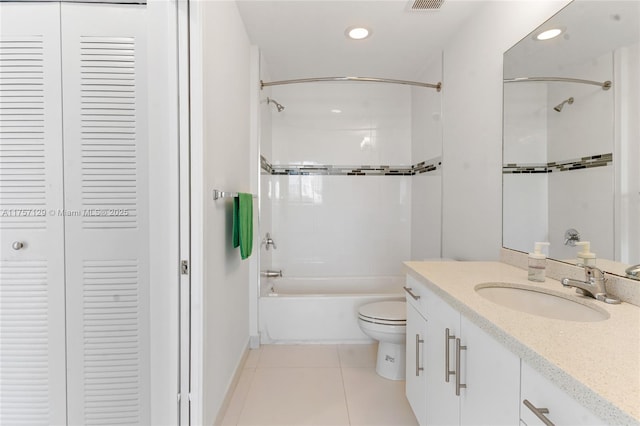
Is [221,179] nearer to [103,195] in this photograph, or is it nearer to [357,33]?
[103,195]

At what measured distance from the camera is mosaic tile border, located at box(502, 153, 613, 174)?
45.6 inches

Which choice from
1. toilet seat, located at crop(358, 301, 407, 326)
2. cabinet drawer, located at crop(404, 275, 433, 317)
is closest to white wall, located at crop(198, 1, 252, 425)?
toilet seat, located at crop(358, 301, 407, 326)

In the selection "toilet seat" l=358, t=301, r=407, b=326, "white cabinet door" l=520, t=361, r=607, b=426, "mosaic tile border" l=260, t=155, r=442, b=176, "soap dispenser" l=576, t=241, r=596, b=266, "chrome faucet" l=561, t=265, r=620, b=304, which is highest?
"mosaic tile border" l=260, t=155, r=442, b=176

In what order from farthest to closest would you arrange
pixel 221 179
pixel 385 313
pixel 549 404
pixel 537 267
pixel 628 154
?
pixel 385 313 → pixel 221 179 → pixel 537 267 → pixel 628 154 → pixel 549 404

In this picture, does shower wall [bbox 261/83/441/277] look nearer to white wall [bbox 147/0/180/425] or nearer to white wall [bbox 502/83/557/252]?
white wall [bbox 502/83/557/252]

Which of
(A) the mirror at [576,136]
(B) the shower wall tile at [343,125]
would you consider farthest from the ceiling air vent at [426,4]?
(B) the shower wall tile at [343,125]

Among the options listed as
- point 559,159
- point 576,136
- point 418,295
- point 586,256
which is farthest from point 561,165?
point 418,295

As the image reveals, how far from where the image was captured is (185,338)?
1347 millimetres

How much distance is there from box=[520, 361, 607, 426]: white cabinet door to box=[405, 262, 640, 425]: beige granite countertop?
28mm

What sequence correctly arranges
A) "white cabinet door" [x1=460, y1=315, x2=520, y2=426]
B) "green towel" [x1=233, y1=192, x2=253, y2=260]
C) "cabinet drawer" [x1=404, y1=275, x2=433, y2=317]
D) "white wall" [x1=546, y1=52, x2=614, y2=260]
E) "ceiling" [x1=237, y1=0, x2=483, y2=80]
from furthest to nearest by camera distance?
"ceiling" [x1=237, y1=0, x2=483, y2=80] < "green towel" [x1=233, y1=192, x2=253, y2=260] < "cabinet drawer" [x1=404, y1=275, x2=433, y2=317] < "white wall" [x1=546, y1=52, x2=614, y2=260] < "white cabinet door" [x1=460, y1=315, x2=520, y2=426]

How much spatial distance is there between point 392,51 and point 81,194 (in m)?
2.38

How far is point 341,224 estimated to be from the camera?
11.2ft

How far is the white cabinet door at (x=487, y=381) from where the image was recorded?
0.79 meters

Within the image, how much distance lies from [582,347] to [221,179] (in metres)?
1.58
